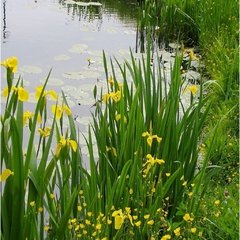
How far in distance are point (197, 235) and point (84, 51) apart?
14.0 feet

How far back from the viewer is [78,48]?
6297 millimetres

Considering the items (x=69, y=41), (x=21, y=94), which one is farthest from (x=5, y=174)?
(x=69, y=41)

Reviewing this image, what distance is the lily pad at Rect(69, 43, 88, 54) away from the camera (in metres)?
6.24

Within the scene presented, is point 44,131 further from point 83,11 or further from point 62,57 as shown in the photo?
point 83,11

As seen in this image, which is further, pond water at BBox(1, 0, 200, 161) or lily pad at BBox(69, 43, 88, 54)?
lily pad at BBox(69, 43, 88, 54)

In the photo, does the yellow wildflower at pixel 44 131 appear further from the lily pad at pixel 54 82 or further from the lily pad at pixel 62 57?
the lily pad at pixel 62 57

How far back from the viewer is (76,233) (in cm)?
222

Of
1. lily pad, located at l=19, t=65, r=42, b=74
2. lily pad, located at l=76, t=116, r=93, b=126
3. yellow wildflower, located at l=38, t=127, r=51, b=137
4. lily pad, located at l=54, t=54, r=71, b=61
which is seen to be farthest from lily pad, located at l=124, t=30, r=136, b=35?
yellow wildflower, located at l=38, t=127, r=51, b=137

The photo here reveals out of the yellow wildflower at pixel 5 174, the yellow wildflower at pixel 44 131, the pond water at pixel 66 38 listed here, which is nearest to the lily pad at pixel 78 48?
the pond water at pixel 66 38

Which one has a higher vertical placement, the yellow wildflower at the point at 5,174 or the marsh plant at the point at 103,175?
the yellow wildflower at the point at 5,174

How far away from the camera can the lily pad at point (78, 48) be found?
6.24 metres

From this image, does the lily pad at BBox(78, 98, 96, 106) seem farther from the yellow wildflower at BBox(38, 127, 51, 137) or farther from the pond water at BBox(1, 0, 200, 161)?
the yellow wildflower at BBox(38, 127, 51, 137)

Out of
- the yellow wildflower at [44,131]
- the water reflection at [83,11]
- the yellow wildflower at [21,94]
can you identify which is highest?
the yellow wildflower at [21,94]

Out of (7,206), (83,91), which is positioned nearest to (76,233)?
(7,206)
